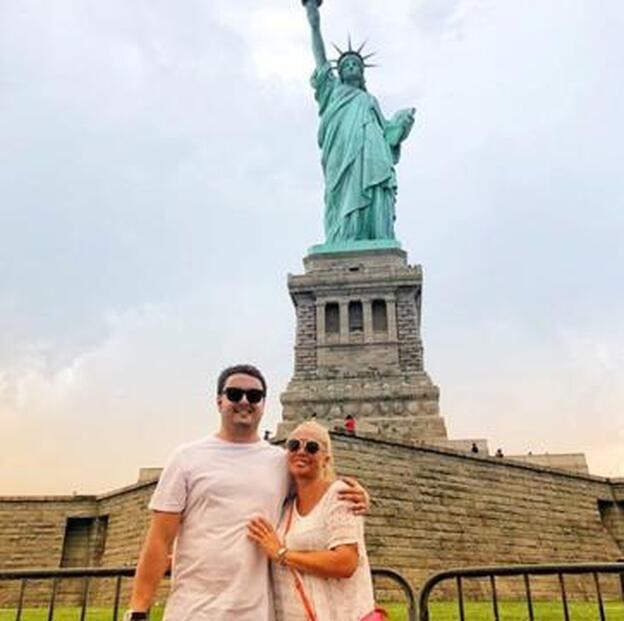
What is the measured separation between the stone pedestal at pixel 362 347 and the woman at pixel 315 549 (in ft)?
76.6

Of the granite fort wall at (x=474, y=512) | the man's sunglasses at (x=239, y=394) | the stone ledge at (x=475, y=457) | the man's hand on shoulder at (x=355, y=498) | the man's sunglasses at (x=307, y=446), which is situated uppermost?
the stone ledge at (x=475, y=457)

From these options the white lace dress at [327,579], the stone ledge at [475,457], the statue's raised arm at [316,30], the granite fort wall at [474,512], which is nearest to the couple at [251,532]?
the white lace dress at [327,579]

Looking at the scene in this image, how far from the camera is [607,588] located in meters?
15.2

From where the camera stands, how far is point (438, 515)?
15234 millimetres

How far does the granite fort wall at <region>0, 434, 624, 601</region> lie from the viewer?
14461 millimetres

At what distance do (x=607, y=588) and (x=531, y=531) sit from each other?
1.92 m

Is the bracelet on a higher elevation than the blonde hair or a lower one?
lower

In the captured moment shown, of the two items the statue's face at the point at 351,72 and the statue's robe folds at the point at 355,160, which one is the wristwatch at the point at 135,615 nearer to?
the statue's robe folds at the point at 355,160

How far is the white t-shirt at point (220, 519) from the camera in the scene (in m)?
2.67

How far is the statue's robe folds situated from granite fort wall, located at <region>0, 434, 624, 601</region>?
17479mm

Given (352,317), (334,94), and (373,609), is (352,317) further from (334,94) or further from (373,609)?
(373,609)

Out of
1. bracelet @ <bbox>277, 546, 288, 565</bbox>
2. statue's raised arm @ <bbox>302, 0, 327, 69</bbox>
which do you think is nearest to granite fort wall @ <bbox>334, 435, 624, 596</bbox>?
bracelet @ <bbox>277, 546, 288, 565</bbox>

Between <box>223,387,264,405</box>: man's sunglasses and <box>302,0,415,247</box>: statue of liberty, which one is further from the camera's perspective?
<box>302,0,415,247</box>: statue of liberty

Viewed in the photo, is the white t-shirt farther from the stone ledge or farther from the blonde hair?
the stone ledge
